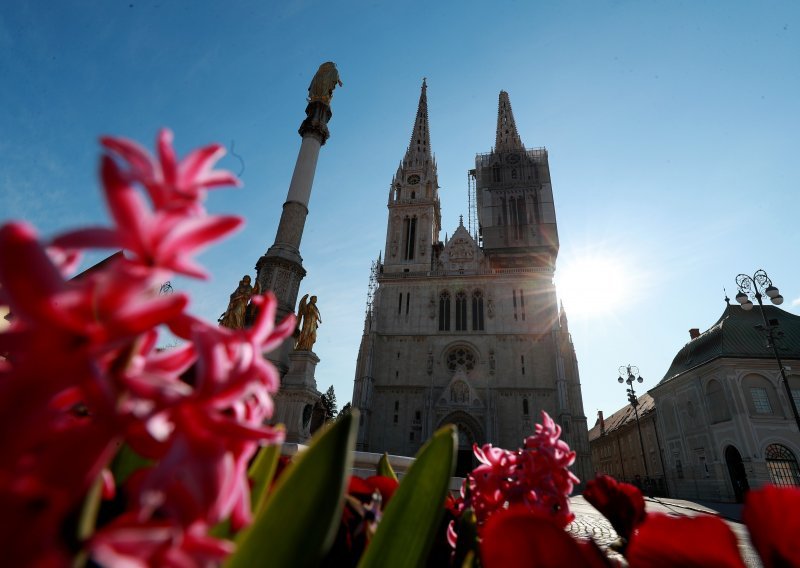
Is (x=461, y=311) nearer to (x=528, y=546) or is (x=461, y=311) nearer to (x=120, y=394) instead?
(x=528, y=546)

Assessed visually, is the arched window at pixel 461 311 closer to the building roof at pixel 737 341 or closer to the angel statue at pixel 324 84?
the building roof at pixel 737 341

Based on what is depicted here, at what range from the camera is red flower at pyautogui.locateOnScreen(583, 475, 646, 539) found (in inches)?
38.1

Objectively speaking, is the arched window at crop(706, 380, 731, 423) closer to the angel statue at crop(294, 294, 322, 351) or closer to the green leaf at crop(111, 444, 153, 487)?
the angel statue at crop(294, 294, 322, 351)

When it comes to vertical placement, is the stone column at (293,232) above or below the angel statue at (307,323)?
above

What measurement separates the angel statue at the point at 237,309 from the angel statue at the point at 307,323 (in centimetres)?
127

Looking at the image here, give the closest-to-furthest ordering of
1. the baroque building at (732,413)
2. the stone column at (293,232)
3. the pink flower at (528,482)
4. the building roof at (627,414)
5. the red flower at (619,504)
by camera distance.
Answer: the red flower at (619,504) → the pink flower at (528,482) → the stone column at (293,232) → the baroque building at (732,413) → the building roof at (627,414)

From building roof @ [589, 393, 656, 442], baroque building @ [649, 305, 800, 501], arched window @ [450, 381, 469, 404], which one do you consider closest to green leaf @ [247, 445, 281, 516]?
baroque building @ [649, 305, 800, 501]

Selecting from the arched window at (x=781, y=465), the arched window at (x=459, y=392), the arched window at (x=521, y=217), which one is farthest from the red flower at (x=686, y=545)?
the arched window at (x=521, y=217)

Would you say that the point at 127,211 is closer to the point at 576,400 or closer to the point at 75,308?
the point at 75,308

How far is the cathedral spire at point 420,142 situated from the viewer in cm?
3622

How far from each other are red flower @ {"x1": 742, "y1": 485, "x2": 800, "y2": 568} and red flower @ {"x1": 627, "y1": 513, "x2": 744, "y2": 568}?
5 centimetres

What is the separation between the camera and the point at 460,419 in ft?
77.1

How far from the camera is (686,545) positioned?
49cm

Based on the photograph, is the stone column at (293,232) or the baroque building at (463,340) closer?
the stone column at (293,232)
